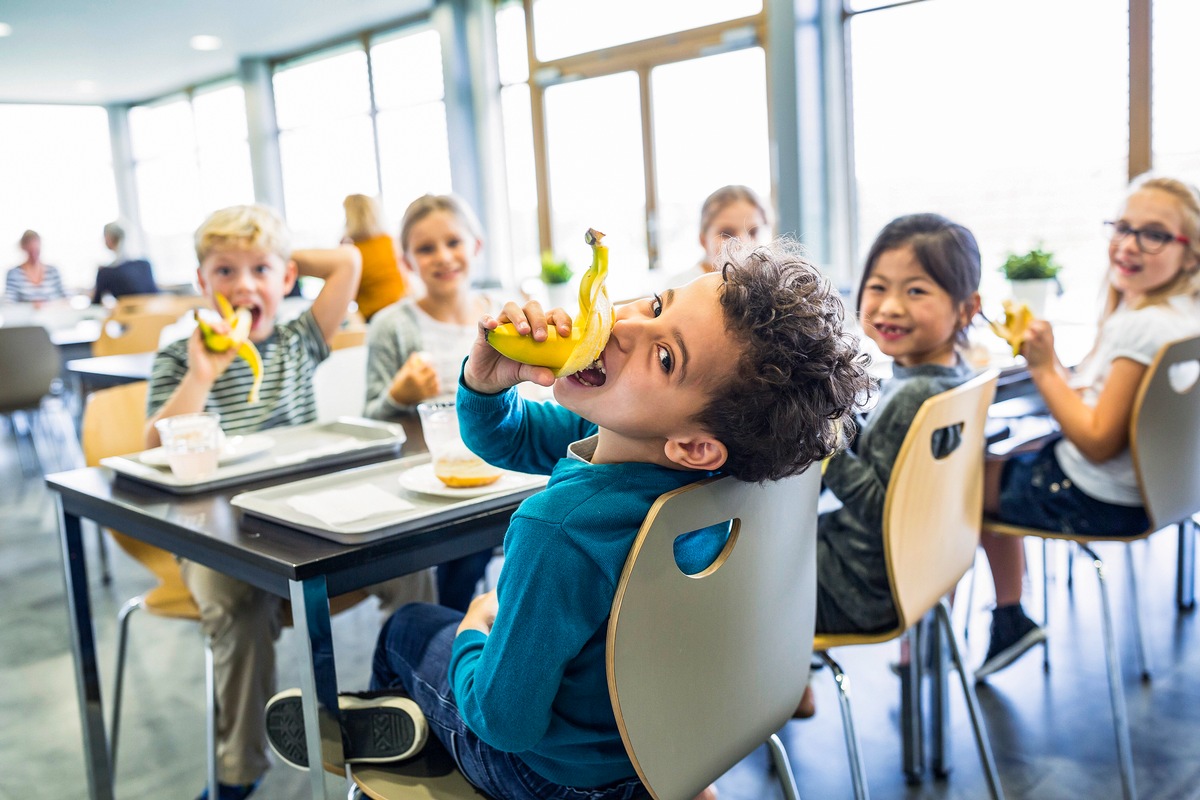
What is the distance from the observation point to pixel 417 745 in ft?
3.54

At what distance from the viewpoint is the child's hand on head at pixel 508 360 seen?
2.99 ft

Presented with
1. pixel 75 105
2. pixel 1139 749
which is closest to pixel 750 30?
pixel 1139 749

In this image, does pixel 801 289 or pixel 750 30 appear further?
pixel 750 30

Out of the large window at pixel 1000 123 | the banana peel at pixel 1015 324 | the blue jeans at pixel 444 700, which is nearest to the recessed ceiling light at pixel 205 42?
the large window at pixel 1000 123

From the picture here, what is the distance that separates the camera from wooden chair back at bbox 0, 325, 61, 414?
4590mm

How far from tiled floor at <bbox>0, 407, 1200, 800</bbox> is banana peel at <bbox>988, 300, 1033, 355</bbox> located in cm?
78

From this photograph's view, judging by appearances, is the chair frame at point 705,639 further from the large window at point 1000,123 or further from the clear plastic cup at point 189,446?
the large window at point 1000,123

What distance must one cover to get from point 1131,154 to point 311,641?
15.4 feet

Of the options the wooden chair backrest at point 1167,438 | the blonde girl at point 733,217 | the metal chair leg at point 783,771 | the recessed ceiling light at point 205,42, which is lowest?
the metal chair leg at point 783,771

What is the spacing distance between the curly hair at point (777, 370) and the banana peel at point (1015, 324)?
1095mm

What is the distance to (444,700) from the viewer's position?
1102 millimetres

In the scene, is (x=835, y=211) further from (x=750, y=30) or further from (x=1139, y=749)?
(x=1139, y=749)

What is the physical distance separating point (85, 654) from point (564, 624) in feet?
3.60

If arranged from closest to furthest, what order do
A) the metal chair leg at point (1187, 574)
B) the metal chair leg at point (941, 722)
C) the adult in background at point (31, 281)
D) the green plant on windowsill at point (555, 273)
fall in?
the metal chair leg at point (941, 722), the metal chair leg at point (1187, 574), the green plant on windowsill at point (555, 273), the adult in background at point (31, 281)
